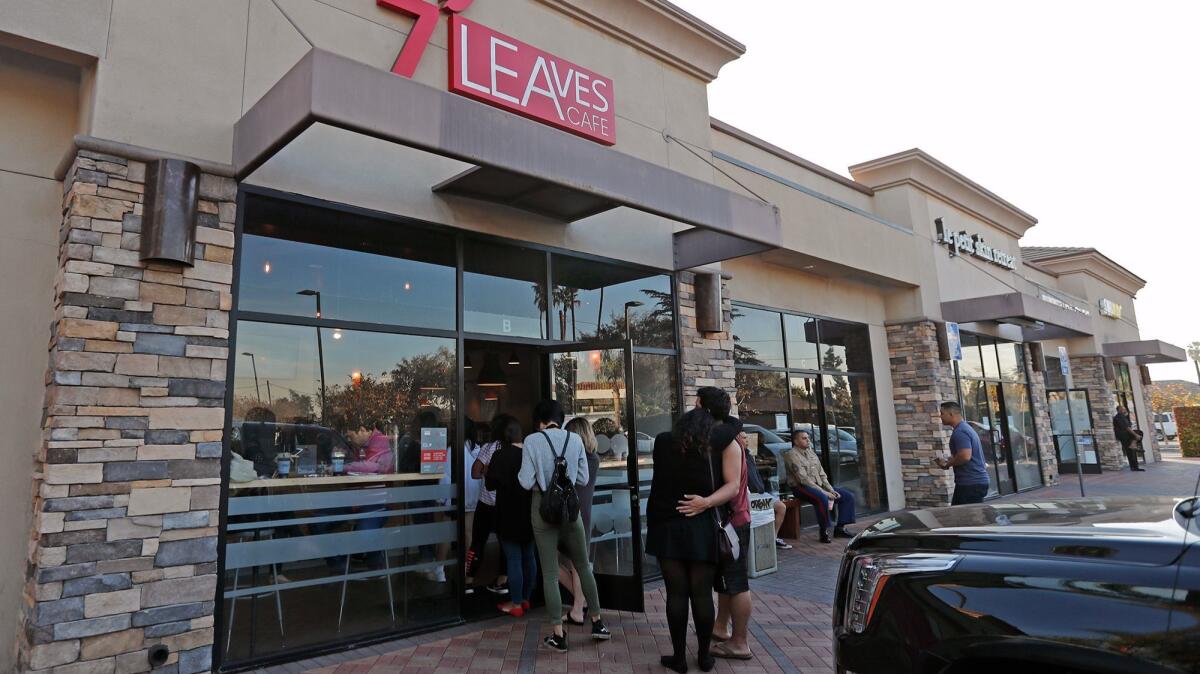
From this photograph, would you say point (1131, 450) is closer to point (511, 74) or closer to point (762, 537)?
point (762, 537)

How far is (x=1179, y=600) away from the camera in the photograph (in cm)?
181

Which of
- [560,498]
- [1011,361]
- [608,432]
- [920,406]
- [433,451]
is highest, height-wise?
[1011,361]

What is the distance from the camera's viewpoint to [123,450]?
157 inches

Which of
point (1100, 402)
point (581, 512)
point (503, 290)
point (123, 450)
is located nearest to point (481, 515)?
point (581, 512)

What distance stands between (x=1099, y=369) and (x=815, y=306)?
537 inches

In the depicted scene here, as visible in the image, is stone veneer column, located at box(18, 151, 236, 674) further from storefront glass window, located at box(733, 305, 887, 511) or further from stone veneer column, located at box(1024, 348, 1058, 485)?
stone veneer column, located at box(1024, 348, 1058, 485)

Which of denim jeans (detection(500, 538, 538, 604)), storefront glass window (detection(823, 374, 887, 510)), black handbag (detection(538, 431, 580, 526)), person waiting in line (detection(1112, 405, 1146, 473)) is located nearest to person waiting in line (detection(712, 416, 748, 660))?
black handbag (detection(538, 431, 580, 526))

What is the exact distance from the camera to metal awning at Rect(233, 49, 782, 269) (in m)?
3.90

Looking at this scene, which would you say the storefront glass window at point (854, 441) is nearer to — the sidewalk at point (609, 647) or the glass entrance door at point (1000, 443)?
the glass entrance door at point (1000, 443)

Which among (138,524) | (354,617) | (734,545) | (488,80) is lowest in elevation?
(354,617)

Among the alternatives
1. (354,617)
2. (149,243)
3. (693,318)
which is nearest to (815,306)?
(693,318)

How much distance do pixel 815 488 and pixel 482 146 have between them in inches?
251

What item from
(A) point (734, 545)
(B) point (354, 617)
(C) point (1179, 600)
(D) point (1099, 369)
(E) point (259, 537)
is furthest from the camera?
(D) point (1099, 369)

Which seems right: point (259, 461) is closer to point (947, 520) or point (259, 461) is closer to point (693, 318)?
point (947, 520)
